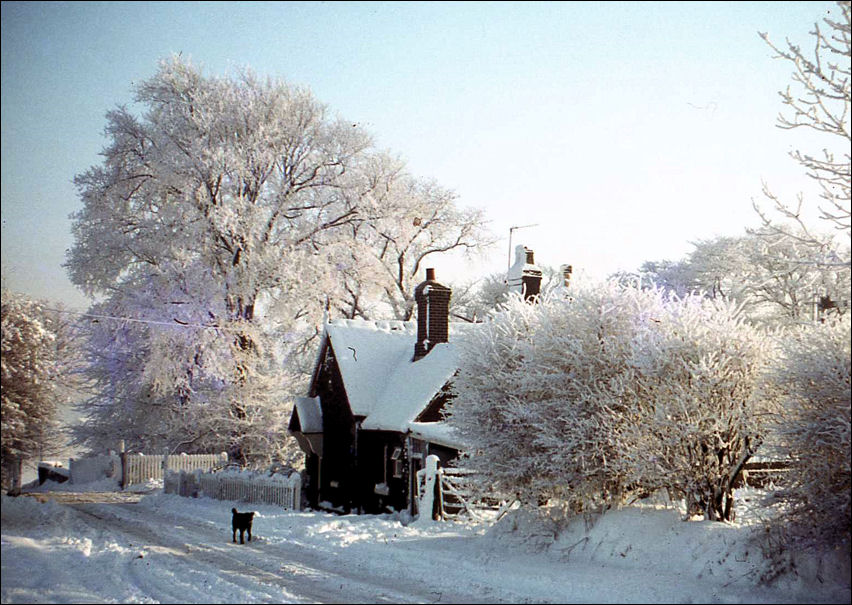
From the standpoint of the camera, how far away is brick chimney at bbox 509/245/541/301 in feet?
78.7

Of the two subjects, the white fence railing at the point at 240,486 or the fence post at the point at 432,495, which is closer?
the fence post at the point at 432,495

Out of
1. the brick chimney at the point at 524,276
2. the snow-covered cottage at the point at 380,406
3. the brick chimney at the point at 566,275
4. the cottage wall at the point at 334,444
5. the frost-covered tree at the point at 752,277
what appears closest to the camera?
Result: the snow-covered cottage at the point at 380,406

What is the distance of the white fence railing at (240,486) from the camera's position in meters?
24.2

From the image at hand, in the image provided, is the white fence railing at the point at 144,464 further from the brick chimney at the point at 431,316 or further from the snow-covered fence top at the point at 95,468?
the brick chimney at the point at 431,316

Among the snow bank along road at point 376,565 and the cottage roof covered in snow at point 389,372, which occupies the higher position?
the cottage roof covered in snow at point 389,372

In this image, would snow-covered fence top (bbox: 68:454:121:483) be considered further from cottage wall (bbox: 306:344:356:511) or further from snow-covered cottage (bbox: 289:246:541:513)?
cottage wall (bbox: 306:344:356:511)

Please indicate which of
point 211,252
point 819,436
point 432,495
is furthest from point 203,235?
point 819,436

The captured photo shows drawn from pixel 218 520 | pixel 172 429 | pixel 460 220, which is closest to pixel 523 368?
pixel 218 520

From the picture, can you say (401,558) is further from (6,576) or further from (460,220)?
(460,220)

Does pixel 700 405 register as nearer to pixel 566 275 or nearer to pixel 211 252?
pixel 566 275

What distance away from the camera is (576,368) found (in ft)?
47.2

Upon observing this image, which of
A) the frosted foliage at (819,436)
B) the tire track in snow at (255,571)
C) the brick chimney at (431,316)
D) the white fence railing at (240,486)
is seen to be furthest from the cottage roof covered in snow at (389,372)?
the frosted foliage at (819,436)

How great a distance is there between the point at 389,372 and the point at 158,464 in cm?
1225

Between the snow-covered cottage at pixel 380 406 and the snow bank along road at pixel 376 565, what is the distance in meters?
5.57
